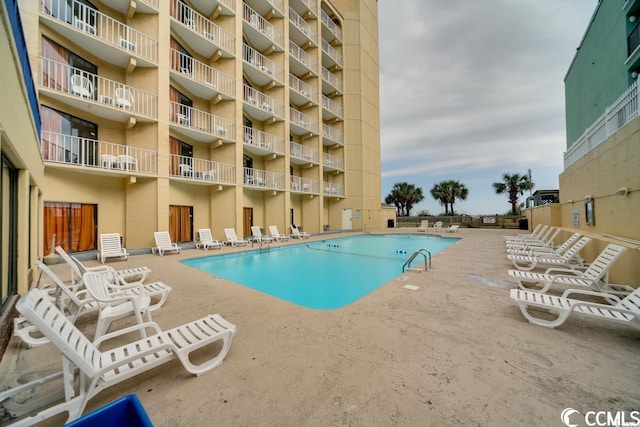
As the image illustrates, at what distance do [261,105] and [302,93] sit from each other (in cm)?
475

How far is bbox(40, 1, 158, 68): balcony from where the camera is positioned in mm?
7969

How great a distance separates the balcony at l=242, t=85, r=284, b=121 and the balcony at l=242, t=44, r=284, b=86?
980 mm

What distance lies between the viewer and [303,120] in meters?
19.2

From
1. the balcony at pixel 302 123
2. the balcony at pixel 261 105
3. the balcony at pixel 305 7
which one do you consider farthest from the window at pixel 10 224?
the balcony at pixel 305 7

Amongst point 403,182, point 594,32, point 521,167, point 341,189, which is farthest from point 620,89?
point 403,182

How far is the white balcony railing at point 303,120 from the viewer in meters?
18.1

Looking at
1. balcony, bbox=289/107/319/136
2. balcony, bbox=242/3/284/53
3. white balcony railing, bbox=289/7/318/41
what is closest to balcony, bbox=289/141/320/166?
balcony, bbox=289/107/319/136

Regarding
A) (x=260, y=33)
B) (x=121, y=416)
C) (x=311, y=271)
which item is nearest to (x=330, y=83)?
(x=260, y=33)

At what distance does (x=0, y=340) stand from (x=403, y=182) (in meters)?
44.2

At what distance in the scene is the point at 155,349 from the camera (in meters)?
1.97

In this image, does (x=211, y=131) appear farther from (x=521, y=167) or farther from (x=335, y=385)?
(x=521, y=167)

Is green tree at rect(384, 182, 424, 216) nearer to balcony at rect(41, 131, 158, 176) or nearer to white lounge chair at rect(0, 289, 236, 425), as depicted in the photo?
balcony at rect(41, 131, 158, 176)

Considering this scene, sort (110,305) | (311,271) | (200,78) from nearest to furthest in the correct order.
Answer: (110,305) → (311,271) → (200,78)

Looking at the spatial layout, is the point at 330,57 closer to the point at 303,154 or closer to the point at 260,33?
the point at 260,33
